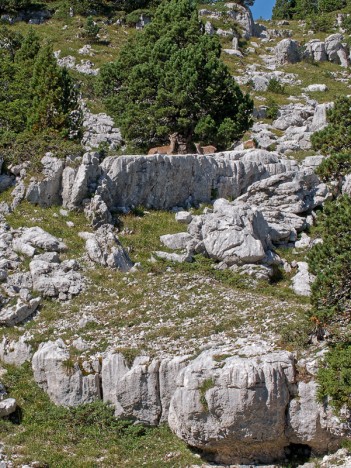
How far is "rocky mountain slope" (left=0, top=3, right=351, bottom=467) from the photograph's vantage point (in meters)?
18.1

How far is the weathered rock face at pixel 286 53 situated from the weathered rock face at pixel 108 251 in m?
48.3

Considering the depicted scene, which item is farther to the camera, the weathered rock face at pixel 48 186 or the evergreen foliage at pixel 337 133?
the weathered rock face at pixel 48 186

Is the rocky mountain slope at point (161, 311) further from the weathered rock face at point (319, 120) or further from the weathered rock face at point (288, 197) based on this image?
the weathered rock face at point (319, 120)

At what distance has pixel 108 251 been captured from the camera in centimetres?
2684

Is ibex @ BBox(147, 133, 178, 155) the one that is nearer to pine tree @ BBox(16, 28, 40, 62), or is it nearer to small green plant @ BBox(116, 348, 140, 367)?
pine tree @ BBox(16, 28, 40, 62)

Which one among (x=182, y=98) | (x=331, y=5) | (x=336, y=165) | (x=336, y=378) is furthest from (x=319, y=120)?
(x=331, y=5)

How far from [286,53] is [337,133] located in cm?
4707

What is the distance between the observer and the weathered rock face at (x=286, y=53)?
68.8 metres

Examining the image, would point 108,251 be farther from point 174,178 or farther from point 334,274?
point 334,274

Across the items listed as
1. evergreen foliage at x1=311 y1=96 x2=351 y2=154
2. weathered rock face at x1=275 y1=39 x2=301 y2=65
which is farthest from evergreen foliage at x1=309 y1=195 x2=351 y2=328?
weathered rock face at x1=275 y1=39 x2=301 y2=65

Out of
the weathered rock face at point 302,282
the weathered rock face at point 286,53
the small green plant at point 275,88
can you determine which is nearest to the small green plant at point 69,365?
the weathered rock face at point 302,282

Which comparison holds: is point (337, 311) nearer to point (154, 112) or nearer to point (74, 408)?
point (74, 408)

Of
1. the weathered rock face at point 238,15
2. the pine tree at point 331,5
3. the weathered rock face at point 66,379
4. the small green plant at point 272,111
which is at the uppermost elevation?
the pine tree at point 331,5

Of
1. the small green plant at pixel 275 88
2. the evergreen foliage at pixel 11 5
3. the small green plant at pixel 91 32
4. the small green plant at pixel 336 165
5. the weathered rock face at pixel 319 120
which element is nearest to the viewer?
the small green plant at pixel 336 165
